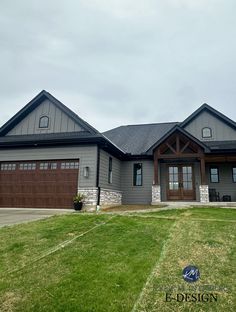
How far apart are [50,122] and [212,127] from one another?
35.1 ft

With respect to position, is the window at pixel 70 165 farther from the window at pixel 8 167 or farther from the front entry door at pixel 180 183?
the front entry door at pixel 180 183

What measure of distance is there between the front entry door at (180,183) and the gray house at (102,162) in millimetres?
61

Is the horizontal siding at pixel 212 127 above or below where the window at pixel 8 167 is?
above

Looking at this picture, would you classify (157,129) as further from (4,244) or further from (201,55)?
(4,244)

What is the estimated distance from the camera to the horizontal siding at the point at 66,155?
12281 mm

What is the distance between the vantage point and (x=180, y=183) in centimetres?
1541

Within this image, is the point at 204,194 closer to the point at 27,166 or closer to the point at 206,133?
the point at 206,133

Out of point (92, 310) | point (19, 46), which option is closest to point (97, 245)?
point (92, 310)

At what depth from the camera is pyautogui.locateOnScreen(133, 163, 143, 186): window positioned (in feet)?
53.8

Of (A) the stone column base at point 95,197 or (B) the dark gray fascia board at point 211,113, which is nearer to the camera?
(A) the stone column base at point 95,197

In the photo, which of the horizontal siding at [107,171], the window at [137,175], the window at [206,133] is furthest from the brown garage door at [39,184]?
the window at [206,133]

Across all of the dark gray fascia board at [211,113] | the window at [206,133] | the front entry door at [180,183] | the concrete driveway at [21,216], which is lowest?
the concrete driveway at [21,216]

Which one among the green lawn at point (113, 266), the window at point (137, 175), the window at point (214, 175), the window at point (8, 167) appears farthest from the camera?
the window at point (137, 175)

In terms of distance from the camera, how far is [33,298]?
3.41 metres
